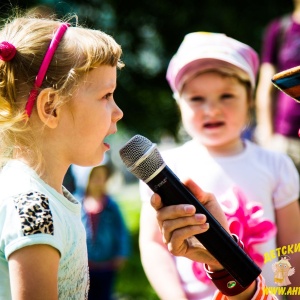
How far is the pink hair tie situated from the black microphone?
1.56 feet

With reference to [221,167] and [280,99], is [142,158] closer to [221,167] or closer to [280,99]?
[221,167]

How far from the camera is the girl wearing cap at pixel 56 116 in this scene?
1.95 m

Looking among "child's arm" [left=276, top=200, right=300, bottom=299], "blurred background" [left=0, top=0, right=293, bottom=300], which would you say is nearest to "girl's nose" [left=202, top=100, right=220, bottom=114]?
"child's arm" [left=276, top=200, right=300, bottom=299]

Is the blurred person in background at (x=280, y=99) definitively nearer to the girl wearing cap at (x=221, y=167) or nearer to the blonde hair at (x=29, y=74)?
the girl wearing cap at (x=221, y=167)

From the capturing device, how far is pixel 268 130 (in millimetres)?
4418

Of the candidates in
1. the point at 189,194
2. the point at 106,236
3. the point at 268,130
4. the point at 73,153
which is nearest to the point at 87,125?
the point at 73,153

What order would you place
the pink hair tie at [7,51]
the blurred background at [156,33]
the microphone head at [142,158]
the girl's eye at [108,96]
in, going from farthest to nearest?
1. the blurred background at [156,33]
2. the girl's eye at [108,96]
3. the pink hair tie at [7,51]
4. the microphone head at [142,158]

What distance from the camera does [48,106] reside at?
2.03 m

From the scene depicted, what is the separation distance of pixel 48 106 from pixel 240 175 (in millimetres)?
976

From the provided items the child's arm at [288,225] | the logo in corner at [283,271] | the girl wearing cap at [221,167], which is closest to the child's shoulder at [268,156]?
the girl wearing cap at [221,167]

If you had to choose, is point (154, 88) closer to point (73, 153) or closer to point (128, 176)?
point (73, 153)

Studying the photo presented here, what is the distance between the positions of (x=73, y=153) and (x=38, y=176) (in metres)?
0.15

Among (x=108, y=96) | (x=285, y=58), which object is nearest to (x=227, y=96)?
(x=108, y=96)

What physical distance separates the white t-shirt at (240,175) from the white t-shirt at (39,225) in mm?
642
